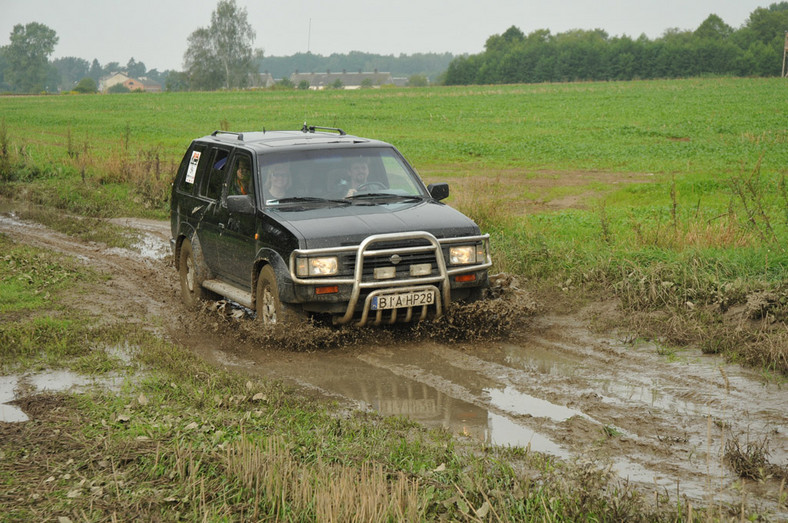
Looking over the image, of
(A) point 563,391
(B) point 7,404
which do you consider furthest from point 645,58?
(B) point 7,404

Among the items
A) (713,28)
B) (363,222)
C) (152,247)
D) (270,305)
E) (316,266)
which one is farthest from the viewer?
(713,28)

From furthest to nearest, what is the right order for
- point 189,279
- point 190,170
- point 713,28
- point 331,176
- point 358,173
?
point 713,28
point 190,170
point 189,279
point 358,173
point 331,176

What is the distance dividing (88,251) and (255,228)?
6.13 m

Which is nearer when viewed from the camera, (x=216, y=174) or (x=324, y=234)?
(x=324, y=234)

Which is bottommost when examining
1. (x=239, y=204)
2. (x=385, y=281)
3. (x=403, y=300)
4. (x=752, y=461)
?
(x=752, y=461)

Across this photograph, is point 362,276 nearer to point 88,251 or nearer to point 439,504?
point 439,504

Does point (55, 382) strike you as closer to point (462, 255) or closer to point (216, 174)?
point (216, 174)

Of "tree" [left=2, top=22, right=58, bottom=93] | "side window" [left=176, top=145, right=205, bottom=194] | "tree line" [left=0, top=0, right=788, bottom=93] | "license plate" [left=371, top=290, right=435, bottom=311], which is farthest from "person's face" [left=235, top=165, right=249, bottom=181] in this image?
"tree" [left=2, top=22, right=58, bottom=93]

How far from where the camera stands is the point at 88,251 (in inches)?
532

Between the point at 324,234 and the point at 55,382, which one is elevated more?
the point at 324,234

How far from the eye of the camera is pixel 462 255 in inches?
320

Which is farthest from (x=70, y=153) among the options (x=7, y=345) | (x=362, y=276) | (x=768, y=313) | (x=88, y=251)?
(x=768, y=313)

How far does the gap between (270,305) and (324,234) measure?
100 centimetres

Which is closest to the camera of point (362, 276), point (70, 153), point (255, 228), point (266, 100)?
point (362, 276)
